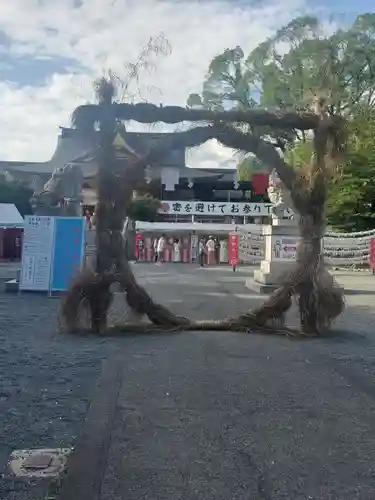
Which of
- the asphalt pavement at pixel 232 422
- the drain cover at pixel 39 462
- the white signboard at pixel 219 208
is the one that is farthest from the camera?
the white signboard at pixel 219 208

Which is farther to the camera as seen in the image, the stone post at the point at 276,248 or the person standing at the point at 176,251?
the person standing at the point at 176,251

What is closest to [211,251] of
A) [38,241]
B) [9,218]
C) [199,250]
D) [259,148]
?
[199,250]

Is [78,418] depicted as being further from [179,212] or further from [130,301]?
[179,212]

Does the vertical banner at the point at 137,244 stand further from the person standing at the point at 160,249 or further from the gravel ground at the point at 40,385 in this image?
the gravel ground at the point at 40,385

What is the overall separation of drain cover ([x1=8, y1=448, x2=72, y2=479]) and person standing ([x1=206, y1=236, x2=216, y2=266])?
1041 inches

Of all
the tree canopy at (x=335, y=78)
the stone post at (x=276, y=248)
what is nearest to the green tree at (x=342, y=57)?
the tree canopy at (x=335, y=78)

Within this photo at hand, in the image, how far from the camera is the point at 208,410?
511 cm

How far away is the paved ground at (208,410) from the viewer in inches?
145

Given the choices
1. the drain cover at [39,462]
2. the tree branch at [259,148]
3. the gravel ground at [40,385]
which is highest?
the tree branch at [259,148]

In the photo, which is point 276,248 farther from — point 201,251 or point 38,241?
point 201,251

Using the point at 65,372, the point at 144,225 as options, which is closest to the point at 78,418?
the point at 65,372

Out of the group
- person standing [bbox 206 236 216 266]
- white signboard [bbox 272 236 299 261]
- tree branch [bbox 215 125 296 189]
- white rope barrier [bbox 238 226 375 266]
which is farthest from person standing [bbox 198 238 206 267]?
tree branch [bbox 215 125 296 189]

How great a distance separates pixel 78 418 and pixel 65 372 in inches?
62.0

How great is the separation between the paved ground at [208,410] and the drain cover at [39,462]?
12cm
